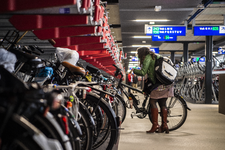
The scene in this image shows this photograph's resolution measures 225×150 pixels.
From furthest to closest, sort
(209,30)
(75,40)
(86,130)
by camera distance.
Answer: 1. (209,30)
2. (75,40)
3. (86,130)

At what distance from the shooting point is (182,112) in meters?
4.77

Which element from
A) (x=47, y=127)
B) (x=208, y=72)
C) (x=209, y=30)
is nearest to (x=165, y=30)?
(x=209, y=30)

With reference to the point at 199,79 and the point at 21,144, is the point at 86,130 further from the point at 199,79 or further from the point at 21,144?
the point at 199,79

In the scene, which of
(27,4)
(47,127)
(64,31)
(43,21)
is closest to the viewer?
(47,127)

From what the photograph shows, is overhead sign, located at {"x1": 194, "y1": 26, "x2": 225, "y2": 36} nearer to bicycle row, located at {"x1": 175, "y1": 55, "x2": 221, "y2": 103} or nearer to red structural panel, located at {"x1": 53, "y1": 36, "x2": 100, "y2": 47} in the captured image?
bicycle row, located at {"x1": 175, "y1": 55, "x2": 221, "y2": 103}

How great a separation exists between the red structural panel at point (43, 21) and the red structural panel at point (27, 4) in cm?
32

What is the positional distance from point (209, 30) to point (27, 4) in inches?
341

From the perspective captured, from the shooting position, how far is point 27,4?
244 centimetres

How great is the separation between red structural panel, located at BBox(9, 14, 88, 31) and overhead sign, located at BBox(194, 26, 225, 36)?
803 centimetres

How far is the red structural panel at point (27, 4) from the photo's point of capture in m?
2.39

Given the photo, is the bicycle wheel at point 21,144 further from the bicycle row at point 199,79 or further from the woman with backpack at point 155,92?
the bicycle row at point 199,79

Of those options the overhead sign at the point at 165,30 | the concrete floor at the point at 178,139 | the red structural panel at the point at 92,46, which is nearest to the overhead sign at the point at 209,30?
the overhead sign at the point at 165,30

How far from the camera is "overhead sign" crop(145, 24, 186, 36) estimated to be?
9.95 meters

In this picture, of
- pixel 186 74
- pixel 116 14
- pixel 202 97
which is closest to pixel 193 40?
pixel 186 74
